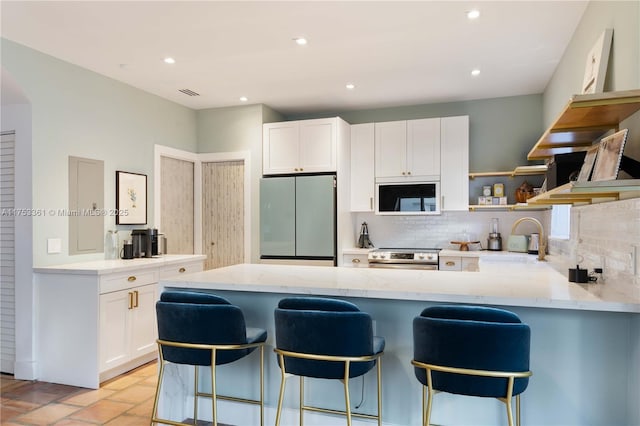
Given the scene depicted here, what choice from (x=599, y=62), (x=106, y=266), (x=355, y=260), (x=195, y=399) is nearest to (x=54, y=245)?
(x=106, y=266)

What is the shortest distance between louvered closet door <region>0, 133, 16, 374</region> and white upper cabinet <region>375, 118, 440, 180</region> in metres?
3.66

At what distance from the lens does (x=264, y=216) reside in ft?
16.8

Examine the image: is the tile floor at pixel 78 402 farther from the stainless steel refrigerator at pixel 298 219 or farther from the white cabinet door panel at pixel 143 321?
the stainless steel refrigerator at pixel 298 219

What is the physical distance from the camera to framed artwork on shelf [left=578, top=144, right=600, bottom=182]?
214 centimetres

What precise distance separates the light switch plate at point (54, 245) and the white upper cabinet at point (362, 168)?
311cm

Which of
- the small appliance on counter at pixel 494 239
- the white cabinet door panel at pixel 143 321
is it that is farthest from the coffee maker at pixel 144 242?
the small appliance on counter at pixel 494 239

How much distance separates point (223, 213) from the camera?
18.1 feet

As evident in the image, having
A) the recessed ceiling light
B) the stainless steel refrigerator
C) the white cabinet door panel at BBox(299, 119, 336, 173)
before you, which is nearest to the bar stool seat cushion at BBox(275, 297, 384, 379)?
the recessed ceiling light

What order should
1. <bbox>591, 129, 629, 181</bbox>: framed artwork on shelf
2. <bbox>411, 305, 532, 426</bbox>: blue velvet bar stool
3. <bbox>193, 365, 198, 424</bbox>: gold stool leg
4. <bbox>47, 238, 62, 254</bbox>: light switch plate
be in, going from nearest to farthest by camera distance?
1. <bbox>411, 305, 532, 426</bbox>: blue velvet bar stool
2. <bbox>591, 129, 629, 181</bbox>: framed artwork on shelf
3. <bbox>193, 365, 198, 424</bbox>: gold stool leg
4. <bbox>47, 238, 62, 254</bbox>: light switch plate

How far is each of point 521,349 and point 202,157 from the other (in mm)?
4596

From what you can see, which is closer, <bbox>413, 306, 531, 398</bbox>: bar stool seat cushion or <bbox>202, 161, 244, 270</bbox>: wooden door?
<bbox>413, 306, 531, 398</bbox>: bar stool seat cushion

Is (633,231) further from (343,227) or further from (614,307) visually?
(343,227)

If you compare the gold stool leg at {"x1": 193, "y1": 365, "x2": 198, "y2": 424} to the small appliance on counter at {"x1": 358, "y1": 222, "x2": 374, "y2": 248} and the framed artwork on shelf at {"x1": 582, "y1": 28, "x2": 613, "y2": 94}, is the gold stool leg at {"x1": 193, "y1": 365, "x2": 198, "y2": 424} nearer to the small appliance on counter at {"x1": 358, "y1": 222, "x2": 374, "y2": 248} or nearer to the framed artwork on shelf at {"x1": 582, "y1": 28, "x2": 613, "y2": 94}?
the framed artwork on shelf at {"x1": 582, "y1": 28, "x2": 613, "y2": 94}

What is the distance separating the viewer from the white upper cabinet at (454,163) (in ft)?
16.2
